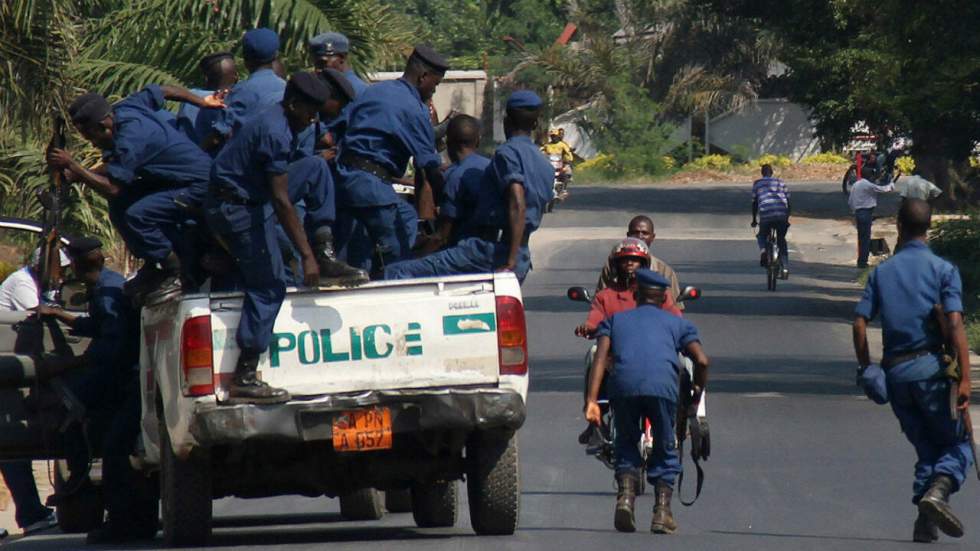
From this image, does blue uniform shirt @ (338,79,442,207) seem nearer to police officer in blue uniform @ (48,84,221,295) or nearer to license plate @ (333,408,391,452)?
police officer in blue uniform @ (48,84,221,295)

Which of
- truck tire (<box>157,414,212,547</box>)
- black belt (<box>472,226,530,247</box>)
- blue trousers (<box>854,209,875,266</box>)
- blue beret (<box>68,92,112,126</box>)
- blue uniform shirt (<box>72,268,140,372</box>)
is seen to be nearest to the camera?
truck tire (<box>157,414,212,547</box>)

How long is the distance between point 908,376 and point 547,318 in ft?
52.0

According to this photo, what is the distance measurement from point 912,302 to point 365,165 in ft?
9.97

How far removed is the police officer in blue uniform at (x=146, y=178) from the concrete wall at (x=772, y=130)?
63.7 metres

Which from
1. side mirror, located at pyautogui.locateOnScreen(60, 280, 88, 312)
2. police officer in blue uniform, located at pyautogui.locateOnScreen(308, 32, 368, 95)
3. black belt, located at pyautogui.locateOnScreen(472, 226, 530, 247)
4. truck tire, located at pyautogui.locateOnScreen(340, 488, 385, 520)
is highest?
police officer in blue uniform, located at pyautogui.locateOnScreen(308, 32, 368, 95)

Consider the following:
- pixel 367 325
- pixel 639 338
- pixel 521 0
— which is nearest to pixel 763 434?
pixel 639 338

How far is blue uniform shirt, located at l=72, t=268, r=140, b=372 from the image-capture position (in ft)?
35.9

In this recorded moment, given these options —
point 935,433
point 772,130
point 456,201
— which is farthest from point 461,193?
point 772,130

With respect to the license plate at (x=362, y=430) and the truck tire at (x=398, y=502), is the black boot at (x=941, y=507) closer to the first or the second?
the license plate at (x=362, y=430)

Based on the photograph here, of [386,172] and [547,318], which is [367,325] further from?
[547,318]

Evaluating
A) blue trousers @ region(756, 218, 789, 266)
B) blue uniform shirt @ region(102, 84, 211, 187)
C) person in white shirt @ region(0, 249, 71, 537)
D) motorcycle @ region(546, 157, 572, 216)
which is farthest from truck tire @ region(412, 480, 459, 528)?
motorcycle @ region(546, 157, 572, 216)

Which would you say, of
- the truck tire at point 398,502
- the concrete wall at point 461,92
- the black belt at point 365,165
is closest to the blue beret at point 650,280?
the black belt at point 365,165

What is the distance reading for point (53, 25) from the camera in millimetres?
17422

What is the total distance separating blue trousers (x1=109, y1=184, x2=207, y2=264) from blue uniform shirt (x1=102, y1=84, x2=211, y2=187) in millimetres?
99
